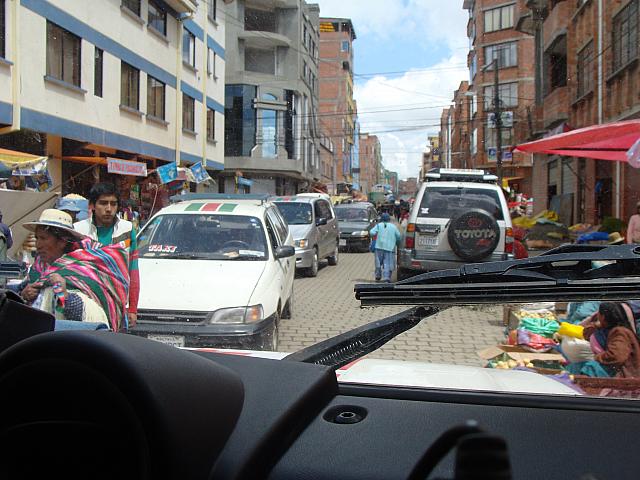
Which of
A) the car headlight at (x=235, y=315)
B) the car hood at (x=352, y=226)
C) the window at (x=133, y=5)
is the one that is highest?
the window at (x=133, y=5)

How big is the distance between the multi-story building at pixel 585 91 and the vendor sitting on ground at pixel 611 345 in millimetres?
12774

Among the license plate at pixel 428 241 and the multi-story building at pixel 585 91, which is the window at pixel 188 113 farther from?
the license plate at pixel 428 241

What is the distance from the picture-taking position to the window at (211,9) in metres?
26.5

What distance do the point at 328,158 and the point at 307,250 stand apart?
5085 centimetres

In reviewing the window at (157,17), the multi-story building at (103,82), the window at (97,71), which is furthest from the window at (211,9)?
the window at (97,71)

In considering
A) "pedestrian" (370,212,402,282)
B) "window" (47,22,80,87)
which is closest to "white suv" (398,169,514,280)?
"pedestrian" (370,212,402,282)

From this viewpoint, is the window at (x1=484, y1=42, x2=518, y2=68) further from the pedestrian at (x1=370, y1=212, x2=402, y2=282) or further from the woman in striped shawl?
the woman in striped shawl

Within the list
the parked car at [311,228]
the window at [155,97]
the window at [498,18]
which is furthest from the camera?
the window at [498,18]

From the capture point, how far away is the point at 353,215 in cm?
2142

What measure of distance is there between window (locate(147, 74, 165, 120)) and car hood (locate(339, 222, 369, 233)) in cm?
773

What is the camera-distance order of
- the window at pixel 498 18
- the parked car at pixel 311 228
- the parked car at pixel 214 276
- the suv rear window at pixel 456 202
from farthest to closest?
the window at pixel 498 18
the parked car at pixel 311 228
the suv rear window at pixel 456 202
the parked car at pixel 214 276

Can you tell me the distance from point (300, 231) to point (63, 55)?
8139mm

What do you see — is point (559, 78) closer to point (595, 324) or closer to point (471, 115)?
point (595, 324)

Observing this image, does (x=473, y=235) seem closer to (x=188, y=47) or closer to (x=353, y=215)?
(x=353, y=215)
